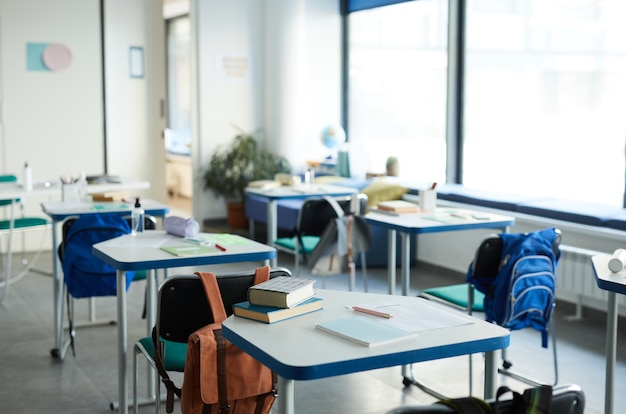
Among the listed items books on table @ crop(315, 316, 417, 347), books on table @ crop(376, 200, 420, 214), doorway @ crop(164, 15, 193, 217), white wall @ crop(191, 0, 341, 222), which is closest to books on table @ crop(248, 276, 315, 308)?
books on table @ crop(315, 316, 417, 347)

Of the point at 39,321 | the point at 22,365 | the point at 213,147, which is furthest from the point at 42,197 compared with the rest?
the point at 22,365

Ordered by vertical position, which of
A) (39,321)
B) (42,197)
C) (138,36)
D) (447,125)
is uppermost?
(138,36)

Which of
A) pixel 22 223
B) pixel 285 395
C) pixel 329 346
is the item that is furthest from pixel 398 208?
pixel 22 223

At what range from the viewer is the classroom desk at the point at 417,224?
4.50 m

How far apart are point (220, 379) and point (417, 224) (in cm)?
223

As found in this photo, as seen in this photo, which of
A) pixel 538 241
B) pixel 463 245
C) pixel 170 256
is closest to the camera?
pixel 170 256

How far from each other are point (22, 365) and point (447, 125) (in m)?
4.46

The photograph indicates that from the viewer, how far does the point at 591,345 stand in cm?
504

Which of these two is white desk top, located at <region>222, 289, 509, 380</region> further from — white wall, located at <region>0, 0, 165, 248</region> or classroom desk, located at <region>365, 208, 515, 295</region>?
white wall, located at <region>0, 0, 165, 248</region>

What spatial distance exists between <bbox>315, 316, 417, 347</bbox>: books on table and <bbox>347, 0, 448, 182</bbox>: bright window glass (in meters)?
5.68

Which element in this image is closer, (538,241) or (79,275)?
(538,241)

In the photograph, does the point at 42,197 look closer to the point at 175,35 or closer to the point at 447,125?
the point at 447,125

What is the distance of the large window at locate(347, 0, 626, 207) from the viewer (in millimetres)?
6168

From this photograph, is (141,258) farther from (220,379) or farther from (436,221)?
(436,221)
